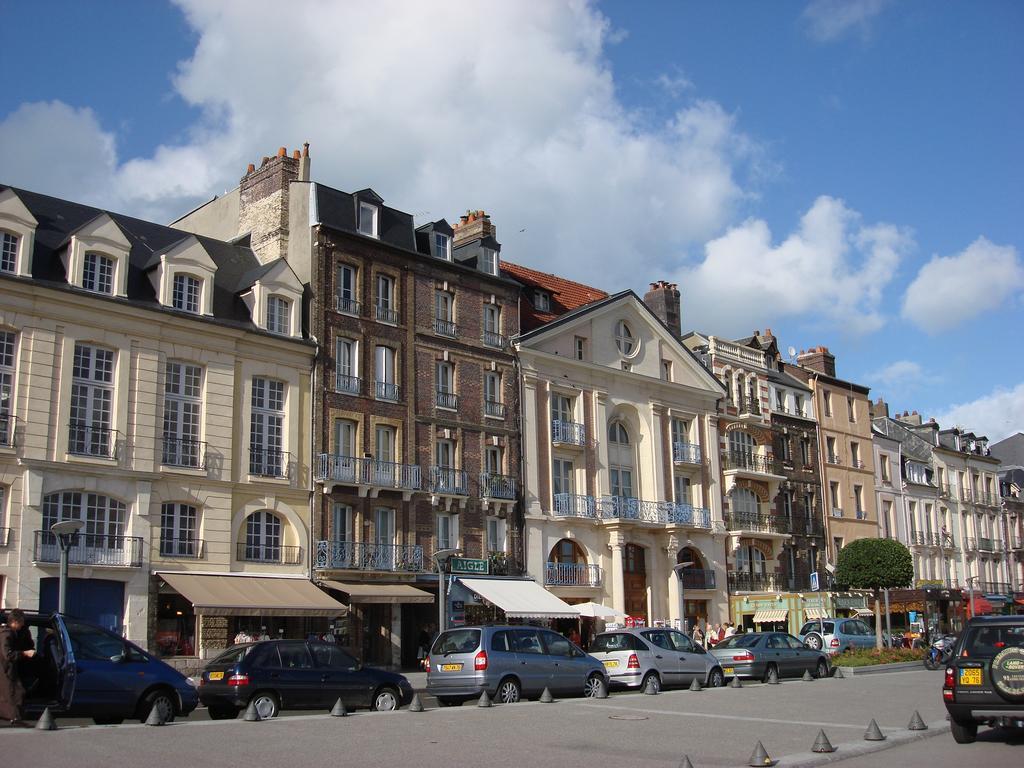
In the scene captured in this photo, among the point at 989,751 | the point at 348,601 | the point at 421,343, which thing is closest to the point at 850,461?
the point at 421,343

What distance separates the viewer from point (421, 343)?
34.4 meters

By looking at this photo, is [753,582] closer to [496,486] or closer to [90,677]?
[496,486]

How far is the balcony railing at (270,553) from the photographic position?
2908 centimetres

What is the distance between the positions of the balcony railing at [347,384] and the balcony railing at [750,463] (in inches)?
731

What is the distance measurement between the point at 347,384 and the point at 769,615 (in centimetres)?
2052

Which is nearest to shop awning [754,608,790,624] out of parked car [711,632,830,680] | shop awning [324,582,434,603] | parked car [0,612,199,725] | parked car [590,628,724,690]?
parked car [711,632,830,680]

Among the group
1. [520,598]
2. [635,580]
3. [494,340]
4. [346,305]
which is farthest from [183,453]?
[635,580]

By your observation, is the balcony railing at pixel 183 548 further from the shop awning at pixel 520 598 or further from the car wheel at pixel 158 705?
the car wheel at pixel 158 705

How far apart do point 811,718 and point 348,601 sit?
15.6m

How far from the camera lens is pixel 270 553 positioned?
29688mm

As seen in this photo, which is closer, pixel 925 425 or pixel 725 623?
pixel 725 623

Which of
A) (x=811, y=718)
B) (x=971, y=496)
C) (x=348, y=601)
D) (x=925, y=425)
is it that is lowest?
(x=811, y=718)

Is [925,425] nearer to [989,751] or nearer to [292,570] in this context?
[292,570]

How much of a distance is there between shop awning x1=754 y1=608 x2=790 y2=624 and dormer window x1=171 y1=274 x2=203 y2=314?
25.1 m
